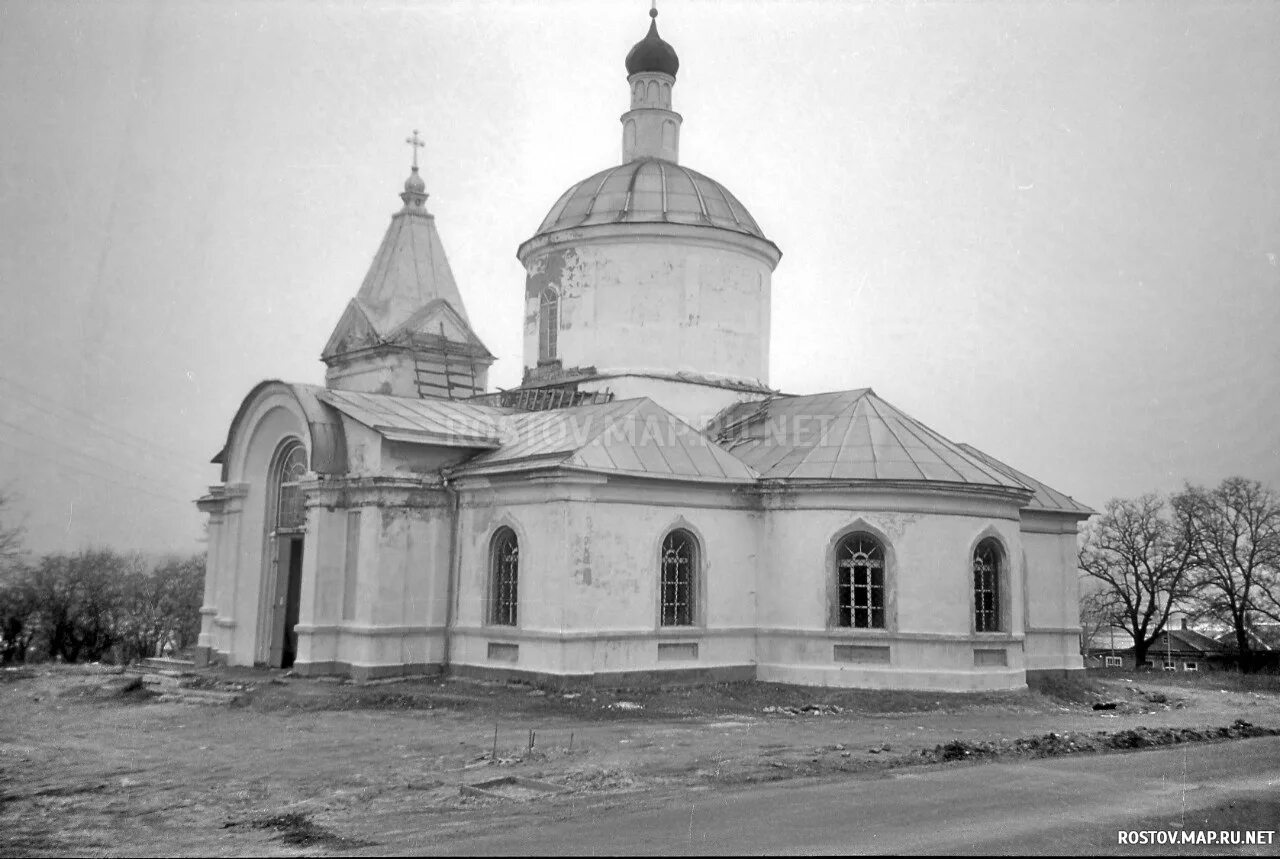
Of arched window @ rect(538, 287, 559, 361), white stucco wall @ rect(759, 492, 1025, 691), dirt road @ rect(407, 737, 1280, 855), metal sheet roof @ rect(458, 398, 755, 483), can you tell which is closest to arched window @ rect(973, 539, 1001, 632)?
white stucco wall @ rect(759, 492, 1025, 691)

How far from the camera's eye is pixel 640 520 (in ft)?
63.1

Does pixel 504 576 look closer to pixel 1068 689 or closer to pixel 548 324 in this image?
pixel 548 324

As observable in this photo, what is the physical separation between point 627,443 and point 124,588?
118 ft

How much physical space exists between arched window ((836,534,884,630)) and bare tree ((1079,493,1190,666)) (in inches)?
990

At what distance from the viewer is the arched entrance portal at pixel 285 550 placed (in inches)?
875

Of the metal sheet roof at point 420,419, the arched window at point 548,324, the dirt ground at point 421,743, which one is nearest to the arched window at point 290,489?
the metal sheet roof at point 420,419

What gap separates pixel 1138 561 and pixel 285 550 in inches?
1271

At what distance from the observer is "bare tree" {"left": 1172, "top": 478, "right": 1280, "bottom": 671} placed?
40.1m

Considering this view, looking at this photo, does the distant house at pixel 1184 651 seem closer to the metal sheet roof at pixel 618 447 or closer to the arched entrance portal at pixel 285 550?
the metal sheet roof at pixel 618 447

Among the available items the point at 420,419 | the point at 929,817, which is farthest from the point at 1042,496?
the point at 929,817

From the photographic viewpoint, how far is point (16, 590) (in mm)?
41125

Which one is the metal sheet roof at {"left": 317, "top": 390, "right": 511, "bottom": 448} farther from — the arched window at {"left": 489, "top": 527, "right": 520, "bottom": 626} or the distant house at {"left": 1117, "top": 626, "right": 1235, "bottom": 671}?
the distant house at {"left": 1117, "top": 626, "right": 1235, "bottom": 671}

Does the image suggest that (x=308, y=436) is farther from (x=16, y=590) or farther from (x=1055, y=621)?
(x=16, y=590)

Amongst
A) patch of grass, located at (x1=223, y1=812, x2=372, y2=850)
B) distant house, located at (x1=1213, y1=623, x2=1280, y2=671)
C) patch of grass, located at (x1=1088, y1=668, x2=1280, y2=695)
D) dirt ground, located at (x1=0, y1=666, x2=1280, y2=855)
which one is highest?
distant house, located at (x1=1213, y1=623, x2=1280, y2=671)
